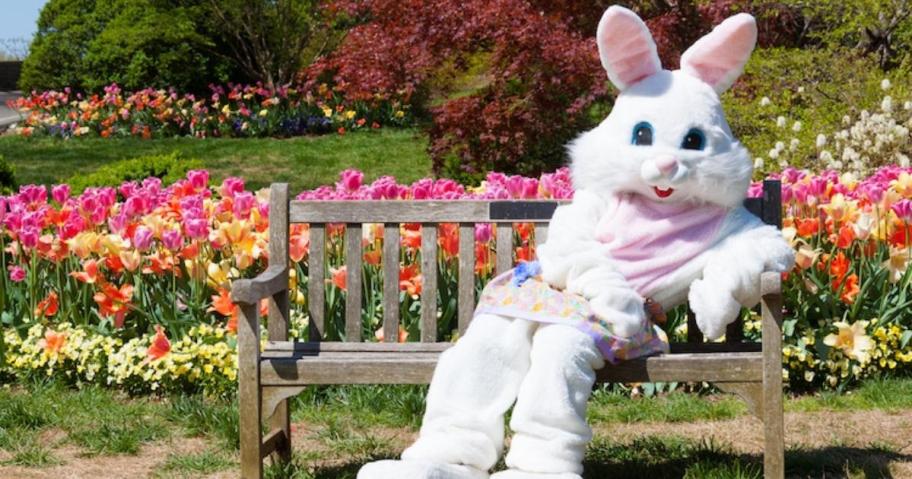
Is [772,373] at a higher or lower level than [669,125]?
lower

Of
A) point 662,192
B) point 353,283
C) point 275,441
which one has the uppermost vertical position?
point 662,192

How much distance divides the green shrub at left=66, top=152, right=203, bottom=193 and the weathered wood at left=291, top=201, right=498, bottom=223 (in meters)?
4.77

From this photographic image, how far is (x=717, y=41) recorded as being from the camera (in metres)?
3.55

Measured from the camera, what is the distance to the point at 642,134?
3545 millimetres

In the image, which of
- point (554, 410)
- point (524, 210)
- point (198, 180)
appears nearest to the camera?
point (554, 410)

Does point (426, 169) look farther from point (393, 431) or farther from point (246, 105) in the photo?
point (393, 431)

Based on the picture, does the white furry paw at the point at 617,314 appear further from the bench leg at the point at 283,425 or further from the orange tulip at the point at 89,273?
the orange tulip at the point at 89,273

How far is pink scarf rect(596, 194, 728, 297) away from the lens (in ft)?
11.5

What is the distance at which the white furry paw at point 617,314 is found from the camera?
10.9ft

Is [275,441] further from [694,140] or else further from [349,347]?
[694,140]

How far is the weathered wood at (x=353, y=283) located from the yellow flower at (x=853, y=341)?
1.73 metres

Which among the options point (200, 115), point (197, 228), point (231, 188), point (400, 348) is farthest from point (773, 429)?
point (200, 115)

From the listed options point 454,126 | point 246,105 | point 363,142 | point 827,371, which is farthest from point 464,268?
point 246,105

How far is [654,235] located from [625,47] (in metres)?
0.53
